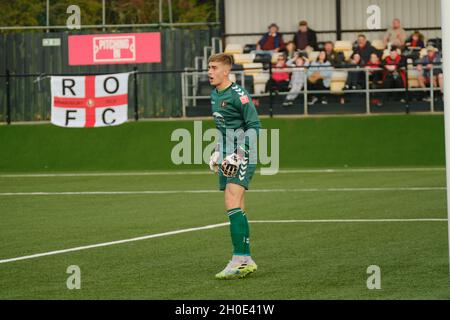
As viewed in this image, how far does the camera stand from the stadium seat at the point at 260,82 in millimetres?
27672

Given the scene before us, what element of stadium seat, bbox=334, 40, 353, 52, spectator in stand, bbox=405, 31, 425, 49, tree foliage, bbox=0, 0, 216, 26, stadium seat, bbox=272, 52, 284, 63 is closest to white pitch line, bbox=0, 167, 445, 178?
stadium seat, bbox=272, 52, 284, 63

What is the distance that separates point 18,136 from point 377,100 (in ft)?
26.5

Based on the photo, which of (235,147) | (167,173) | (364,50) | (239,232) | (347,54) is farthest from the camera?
(347,54)

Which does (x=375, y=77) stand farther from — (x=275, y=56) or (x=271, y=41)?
(x=271, y=41)

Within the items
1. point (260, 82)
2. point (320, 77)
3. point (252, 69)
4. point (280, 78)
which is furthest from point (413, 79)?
point (252, 69)

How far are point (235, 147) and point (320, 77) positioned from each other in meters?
16.0

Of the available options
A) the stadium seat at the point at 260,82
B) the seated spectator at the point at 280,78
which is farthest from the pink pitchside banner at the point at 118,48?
the seated spectator at the point at 280,78

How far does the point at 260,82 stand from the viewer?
27734mm

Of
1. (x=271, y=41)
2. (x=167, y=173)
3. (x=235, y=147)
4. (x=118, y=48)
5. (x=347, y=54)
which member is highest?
(x=118, y=48)

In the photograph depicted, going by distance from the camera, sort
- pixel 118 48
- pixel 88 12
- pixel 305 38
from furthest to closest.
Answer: pixel 88 12 → pixel 118 48 → pixel 305 38

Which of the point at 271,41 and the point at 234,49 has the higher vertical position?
Answer: the point at 271,41

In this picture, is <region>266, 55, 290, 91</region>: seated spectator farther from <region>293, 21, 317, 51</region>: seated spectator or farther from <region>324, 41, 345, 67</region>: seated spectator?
<region>293, 21, 317, 51</region>: seated spectator
